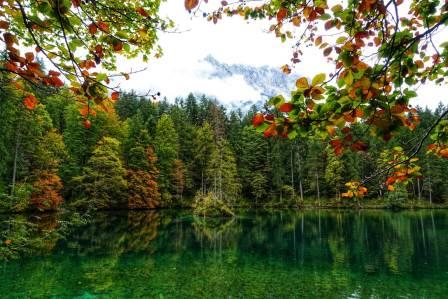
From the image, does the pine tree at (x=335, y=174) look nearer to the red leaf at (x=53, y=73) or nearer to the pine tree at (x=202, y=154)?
the pine tree at (x=202, y=154)

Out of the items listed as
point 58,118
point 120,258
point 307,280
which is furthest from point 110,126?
point 307,280

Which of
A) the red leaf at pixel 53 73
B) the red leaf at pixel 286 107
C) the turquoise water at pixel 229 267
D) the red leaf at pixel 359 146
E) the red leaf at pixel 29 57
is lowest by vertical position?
the turquoise water at pixel 229 267

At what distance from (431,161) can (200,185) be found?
36.7 m

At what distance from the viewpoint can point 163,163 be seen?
1655 inches

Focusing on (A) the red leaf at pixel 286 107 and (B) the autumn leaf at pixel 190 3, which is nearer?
(B) the autumn leaf at pixel 190 3

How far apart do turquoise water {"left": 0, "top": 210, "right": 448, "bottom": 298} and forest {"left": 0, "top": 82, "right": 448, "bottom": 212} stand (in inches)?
389

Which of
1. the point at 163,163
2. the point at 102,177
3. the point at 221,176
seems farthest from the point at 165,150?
the point at 102,177

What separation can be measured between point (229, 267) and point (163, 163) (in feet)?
103

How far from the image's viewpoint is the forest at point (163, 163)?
27125 millimetres

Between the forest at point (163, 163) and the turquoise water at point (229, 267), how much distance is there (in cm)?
988

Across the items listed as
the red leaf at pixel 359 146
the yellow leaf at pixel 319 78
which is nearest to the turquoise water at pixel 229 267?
the red leaf at pixel 359 146

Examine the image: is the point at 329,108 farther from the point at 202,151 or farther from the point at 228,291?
the point at 202,151

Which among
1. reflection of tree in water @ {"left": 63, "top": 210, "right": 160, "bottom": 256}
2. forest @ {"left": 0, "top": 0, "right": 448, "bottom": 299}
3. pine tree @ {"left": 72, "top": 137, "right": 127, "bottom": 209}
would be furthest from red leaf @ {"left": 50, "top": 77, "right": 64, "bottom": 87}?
pine tree @ {"left": 72, "top": 137, "right": 127, "bottom": 209}

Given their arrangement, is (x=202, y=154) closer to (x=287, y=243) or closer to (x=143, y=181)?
(x=143, y=181)
